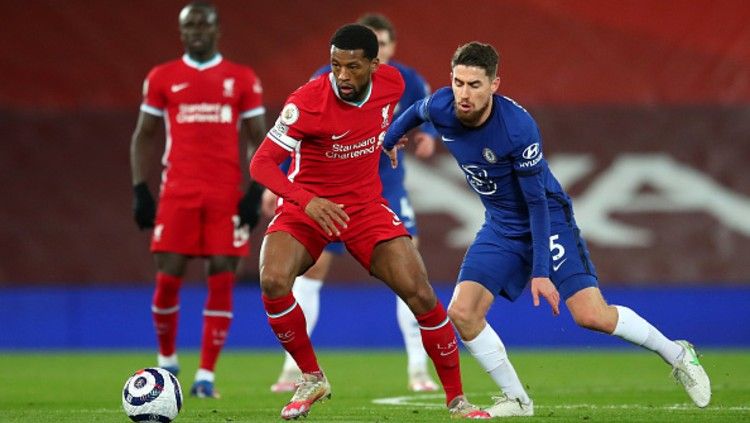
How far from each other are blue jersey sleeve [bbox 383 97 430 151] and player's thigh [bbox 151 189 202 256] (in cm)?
204

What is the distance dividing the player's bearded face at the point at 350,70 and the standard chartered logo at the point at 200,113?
2.41m

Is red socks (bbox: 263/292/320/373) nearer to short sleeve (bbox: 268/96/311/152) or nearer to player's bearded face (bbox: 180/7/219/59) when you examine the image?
short sleeve (bbox: 268/96/311/152)

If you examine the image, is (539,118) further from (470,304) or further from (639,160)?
(470,304)

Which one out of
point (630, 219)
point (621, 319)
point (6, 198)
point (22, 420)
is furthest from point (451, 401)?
point (6, 198)

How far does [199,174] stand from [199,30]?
936mm

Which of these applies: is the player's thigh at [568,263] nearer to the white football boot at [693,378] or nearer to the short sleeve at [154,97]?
the white football boot at [693,378]

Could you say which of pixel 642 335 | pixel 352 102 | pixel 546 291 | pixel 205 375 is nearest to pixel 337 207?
pixel 352 102

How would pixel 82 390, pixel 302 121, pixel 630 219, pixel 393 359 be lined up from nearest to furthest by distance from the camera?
pixel 302 121
pixel 82 390
pixel 393 359
pixel 630 219

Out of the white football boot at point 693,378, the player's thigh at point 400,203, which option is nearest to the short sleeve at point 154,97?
the player's thigh at point 400,203

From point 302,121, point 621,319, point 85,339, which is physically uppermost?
point 302,121

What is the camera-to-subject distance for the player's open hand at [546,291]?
20.9 ft

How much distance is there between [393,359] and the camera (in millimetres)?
11789

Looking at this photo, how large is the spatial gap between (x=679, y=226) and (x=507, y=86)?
2.04m

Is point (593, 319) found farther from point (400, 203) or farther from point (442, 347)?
point (400, 203)
